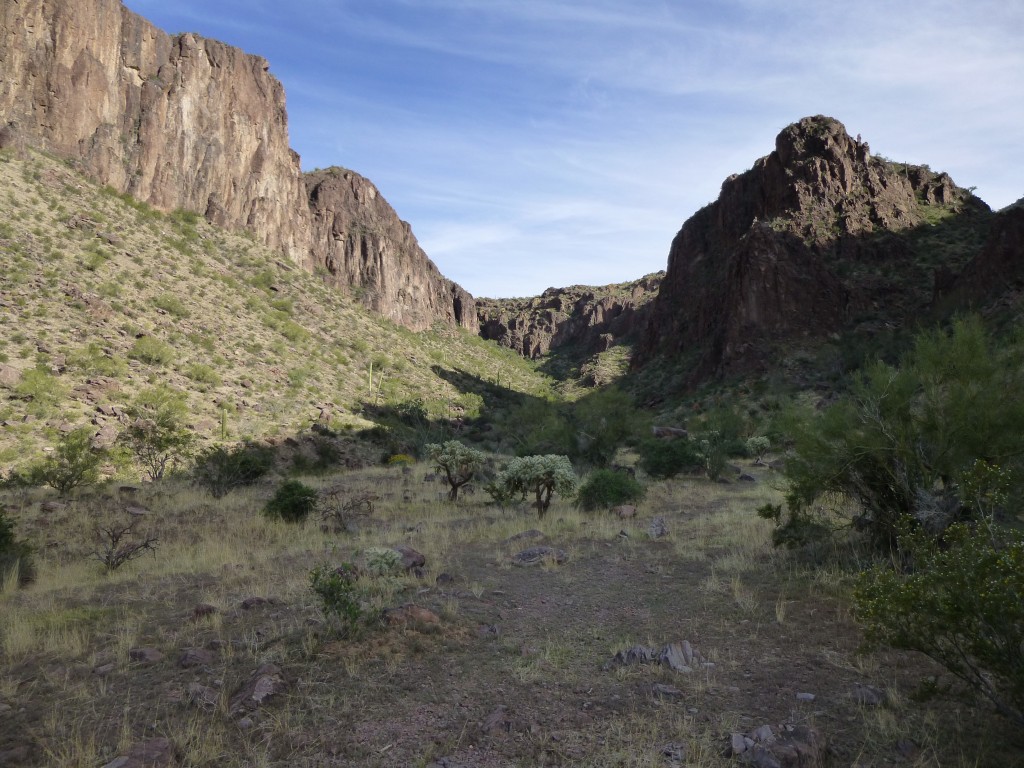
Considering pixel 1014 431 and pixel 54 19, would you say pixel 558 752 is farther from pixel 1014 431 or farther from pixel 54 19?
pixel 54 19

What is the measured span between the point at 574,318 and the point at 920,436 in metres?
134

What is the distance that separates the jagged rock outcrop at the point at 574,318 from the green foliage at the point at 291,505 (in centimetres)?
10471

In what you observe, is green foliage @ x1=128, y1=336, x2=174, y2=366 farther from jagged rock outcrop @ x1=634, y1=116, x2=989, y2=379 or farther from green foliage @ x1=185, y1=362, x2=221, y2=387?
jagged rock outcrop @ x1=634, y1=116, x2=989, y2=379

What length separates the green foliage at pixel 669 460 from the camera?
2448 cm

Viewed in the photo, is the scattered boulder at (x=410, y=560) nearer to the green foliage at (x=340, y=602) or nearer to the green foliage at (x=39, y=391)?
the green foliage at (x=340, y=602)

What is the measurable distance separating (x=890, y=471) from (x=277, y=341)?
3812 cm

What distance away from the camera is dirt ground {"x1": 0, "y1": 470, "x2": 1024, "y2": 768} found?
152 inches

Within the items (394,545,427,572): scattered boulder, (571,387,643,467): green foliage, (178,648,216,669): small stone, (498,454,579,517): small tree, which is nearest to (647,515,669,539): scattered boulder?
(498,454,579,517): small tree

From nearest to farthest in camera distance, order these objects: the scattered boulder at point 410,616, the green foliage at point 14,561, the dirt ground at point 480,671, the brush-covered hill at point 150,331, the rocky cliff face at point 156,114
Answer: the dirt ground at point 480,671 < the scattered boulder at point 410,616 < the green foliage at point 14,561 < the brush-covered hill at point 150,331 < the rocky cliff face at point 156,114

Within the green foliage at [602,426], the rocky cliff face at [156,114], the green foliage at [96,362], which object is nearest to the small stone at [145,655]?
the green foliage at [602,426]

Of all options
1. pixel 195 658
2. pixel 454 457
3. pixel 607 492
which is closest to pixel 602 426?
pixel 454 457

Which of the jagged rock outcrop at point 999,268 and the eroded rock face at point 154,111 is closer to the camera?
the eroded rock face at point 154,111

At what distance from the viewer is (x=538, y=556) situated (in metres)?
9.52

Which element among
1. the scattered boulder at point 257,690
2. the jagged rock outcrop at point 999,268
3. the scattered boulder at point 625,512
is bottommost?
the scattered boulder at point 625,512
